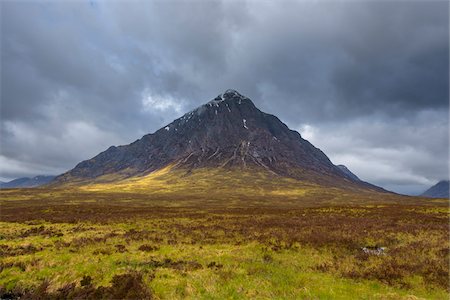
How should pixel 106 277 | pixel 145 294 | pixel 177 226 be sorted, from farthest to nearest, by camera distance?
pixel 177 226 → pixel 106 277 → pixel 145 294

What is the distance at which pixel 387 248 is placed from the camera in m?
26.6

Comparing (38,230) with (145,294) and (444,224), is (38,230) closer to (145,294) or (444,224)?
(145,294)

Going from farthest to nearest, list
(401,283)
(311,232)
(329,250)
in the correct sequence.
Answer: (311,232) → (329,250) → (401,283)

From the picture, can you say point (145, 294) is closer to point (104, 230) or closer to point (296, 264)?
point (296, 264)

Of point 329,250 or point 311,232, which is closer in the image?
point 329,250

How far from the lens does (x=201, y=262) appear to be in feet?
73.5

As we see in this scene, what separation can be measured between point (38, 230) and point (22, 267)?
59.2 ft

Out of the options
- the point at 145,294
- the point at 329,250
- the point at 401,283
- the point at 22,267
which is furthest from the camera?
the point at 329,250

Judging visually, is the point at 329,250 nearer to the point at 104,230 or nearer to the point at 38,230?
the point at 104,230

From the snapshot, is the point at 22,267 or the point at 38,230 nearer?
the point at 22,267

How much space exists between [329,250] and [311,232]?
7.54 m

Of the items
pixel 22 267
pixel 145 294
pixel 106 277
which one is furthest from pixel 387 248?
pixel 22 267

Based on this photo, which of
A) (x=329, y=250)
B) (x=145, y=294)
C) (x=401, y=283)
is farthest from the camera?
(x=329, y=250)

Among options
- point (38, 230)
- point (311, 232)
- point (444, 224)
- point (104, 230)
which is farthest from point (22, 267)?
point (444, 224)
